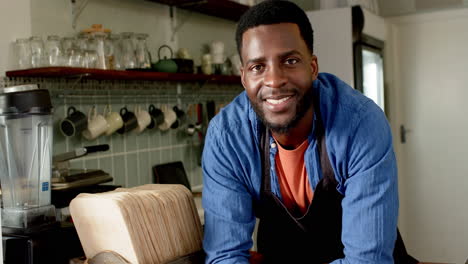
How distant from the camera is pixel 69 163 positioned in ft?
8.09

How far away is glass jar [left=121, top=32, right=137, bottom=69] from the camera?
2.67 metres

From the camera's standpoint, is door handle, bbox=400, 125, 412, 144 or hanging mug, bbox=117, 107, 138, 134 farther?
door handle, bbox=400, 125, 412, 144

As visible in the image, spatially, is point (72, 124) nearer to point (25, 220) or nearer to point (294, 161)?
point (25, 220)

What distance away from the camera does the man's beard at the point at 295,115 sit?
4.17 ft

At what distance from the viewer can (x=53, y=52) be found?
231cm

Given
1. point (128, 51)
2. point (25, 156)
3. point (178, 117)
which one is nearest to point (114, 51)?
point (128, 51)

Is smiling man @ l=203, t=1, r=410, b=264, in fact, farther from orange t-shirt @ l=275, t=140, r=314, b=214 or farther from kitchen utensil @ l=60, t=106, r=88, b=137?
kitchen utensil @ l=60, t=106, r=88, b=137

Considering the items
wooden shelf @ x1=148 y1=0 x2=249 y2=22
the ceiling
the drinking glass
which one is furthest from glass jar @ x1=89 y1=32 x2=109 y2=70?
the ceiling

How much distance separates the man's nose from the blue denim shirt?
0.59 feet

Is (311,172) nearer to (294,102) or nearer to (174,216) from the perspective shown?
(294,102)

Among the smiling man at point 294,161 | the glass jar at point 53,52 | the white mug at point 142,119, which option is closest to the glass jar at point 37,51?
the glass jar at point 53,52

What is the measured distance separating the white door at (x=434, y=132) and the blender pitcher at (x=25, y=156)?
333 centimetres

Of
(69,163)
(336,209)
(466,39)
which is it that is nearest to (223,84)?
(69,163)

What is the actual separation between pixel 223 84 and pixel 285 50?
2523 millimetres
